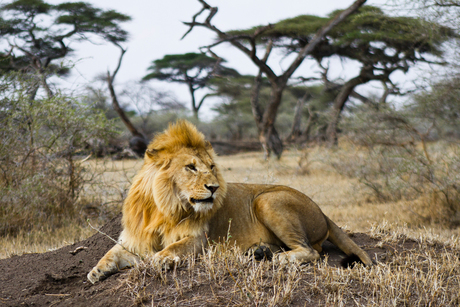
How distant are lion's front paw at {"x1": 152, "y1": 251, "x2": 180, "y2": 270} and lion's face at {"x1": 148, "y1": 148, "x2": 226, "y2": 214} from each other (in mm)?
405

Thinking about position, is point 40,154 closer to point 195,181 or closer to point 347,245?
point 195,181

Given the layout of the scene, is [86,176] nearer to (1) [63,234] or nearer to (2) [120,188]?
(2) [120,188]

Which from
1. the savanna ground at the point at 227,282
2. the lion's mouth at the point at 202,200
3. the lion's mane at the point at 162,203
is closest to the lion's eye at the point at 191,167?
the lion's mane at the point at 162,203

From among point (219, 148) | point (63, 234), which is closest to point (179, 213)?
point (63, 234)

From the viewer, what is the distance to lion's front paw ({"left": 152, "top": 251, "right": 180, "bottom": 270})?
11.1 feet

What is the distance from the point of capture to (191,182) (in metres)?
3.60

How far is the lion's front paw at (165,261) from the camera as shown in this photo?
3377 millimetres

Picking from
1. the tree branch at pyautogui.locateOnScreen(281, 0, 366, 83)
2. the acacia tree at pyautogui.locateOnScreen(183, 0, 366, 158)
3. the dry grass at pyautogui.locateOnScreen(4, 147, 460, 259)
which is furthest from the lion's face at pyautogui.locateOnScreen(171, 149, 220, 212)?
the tree branch at pyautogui.locateOnScreen(281, 0, 366, 83)

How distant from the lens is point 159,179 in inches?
145

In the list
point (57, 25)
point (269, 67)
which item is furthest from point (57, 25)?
point (269, 67)

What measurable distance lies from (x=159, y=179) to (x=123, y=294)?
97cm

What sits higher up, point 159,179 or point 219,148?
point 159,179

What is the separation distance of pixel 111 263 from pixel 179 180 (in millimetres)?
911

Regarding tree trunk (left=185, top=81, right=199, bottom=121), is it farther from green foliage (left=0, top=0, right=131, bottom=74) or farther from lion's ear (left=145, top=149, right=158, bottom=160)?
lion's ear (left=145, top=149, right=158, bottom=160)
